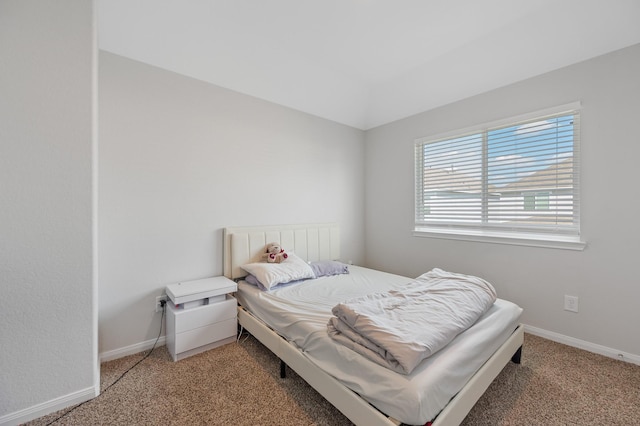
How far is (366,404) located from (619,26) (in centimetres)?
316

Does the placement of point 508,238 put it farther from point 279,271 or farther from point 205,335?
point 205,335

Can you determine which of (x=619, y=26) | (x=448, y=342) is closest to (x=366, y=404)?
(x=448, y=342)

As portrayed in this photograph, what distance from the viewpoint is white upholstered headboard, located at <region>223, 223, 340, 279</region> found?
259 cm

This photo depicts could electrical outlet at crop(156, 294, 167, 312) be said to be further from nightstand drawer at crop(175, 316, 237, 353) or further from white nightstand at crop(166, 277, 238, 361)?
nightstand drawer at crop(175, 316, 237, 353)

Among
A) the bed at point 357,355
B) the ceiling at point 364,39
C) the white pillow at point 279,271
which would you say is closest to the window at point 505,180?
the ceiling at point 364,39

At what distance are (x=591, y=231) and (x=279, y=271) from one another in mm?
2742

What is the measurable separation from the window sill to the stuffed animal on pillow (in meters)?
1.78

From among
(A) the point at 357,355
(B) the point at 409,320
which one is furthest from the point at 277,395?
(B) the point at 409,320

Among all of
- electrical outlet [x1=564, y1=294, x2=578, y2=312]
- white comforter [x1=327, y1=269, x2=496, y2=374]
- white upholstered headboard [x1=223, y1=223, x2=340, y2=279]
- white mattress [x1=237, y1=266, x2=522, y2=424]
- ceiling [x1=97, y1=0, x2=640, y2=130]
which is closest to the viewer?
white mattress [x1=237, y1=266, x2=522, y2=424]

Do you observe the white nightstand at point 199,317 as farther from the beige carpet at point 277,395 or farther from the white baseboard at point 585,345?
the white baseboard at point 585,345

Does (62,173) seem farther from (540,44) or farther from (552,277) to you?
(552,277)

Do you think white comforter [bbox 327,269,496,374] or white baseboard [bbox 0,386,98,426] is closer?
white comforter [bbox 327,269,496,374]

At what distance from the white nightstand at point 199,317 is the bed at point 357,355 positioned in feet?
0.49

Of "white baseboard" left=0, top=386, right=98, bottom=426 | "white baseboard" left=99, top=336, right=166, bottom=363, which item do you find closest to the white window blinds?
"white baseboard" left=99, top=336, right=166, bottom=363
